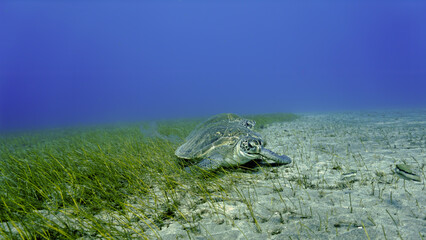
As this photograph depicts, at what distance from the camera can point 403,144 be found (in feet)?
16.0

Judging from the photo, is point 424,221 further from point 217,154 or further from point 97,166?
point 97,166

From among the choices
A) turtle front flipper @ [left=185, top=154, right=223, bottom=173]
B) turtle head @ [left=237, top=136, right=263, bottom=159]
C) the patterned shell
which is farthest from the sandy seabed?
the patterned shell

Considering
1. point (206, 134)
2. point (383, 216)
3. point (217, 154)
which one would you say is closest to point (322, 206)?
point (383, 216)

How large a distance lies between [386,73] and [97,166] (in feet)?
732

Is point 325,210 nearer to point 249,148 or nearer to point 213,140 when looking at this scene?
point 249,148

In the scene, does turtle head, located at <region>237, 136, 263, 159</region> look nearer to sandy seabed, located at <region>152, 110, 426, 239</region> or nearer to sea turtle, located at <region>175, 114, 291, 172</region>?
sea turtle, located at <region>175, 114, 291, 172</region>

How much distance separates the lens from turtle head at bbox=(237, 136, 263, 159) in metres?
3.64

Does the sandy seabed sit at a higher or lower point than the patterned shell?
lower

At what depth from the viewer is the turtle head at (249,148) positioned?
364 centimetres

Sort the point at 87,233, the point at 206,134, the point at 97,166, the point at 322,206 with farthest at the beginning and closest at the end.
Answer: the point at 206,134 < the point at 97,166 < the point at 322,206 < the point at 87,233

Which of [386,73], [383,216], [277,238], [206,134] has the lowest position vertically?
[277,238]

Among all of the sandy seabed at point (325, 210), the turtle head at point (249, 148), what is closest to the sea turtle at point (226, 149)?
the turtle head at point (249, 148)

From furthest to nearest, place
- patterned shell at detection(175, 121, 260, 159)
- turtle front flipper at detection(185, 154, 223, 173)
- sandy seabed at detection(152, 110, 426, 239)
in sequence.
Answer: patterned shell at detection(175, 121, 260, 159) < turtle front flipper at detection(185, 154, 223, 173) < sandy seabed at detection(152, 110, 426, 239)

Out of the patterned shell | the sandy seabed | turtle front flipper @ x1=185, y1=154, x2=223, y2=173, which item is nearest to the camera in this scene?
the sandy seabed
